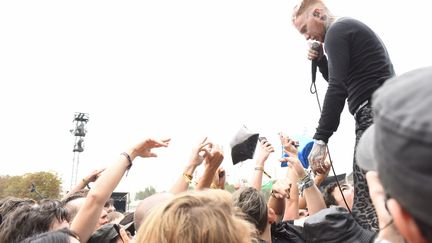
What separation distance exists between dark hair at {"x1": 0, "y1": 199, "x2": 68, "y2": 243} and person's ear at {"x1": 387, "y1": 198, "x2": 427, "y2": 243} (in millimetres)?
2613

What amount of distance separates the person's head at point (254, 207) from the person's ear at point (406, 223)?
2.06 meters

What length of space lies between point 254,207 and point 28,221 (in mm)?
1498

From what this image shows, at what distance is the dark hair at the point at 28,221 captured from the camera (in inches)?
109

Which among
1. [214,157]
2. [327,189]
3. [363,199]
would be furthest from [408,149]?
[327,189]

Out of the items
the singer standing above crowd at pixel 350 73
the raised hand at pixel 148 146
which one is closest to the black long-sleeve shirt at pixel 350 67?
the singer standing above crowd at pixel 350 73

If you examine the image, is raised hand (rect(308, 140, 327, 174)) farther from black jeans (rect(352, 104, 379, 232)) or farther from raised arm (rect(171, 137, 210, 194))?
raised arm (rect(171, 137, 210, 194))

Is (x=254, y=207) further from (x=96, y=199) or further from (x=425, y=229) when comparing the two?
(x=425, y=229)

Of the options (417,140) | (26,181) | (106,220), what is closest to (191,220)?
(417,140)

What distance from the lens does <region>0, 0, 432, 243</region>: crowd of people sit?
0.66 metres

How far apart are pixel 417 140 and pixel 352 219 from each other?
1.73m

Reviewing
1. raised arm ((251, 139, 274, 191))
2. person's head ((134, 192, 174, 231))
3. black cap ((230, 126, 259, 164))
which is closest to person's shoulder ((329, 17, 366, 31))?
person's head ((134, 192, 174, 231))

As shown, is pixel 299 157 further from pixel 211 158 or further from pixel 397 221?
pixel 397 221

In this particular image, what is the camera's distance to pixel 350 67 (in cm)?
254

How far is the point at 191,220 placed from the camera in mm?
1646
